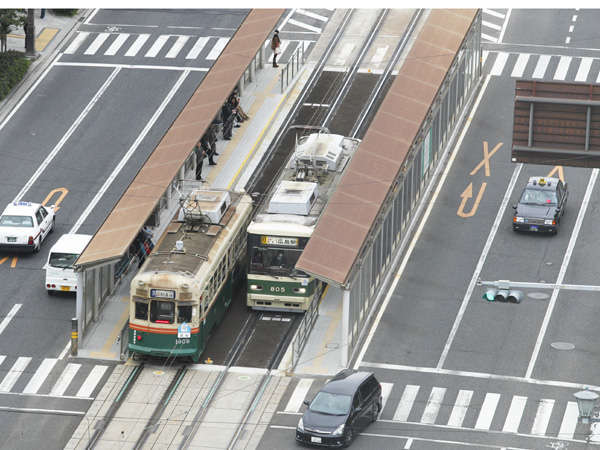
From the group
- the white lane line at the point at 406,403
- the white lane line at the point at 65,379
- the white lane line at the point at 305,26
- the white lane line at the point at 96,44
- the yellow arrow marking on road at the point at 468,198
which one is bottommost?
the white lane line at the point at 65,379

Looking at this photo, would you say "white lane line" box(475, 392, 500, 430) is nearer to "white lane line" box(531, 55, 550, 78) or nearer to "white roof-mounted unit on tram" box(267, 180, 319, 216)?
"white roof-mounted unit on tram" box(267, 180, 319, 216)

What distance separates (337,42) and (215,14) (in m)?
10.5

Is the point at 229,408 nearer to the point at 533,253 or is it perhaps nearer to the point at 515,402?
the point at 515,402

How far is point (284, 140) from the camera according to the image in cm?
5844

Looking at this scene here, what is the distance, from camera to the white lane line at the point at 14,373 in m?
40.5

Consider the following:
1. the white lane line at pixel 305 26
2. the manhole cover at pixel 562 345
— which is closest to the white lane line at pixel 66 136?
the white lane line at pixel 305 26

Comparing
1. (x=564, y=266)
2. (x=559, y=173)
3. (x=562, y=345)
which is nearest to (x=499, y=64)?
(x=559, y=173)

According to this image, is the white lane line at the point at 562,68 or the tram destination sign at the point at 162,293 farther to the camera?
the white lane line at the point at 562,68

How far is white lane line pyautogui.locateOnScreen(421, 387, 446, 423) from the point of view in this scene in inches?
1483

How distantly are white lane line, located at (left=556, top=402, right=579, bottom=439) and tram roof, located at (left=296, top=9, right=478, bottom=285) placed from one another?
28.7 ft

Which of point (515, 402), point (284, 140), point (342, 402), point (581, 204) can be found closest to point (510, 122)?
point (581, 204)

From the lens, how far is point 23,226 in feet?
166

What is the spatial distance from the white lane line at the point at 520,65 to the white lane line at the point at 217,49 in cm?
1788

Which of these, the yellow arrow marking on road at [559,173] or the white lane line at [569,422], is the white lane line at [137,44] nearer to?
the yellow arrow marking on road at [559,173]
